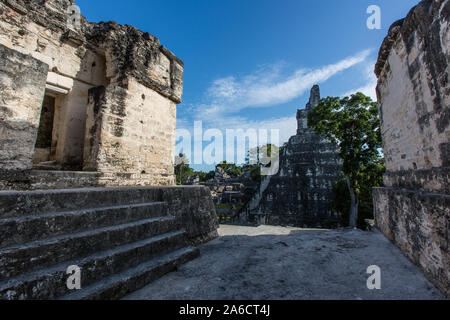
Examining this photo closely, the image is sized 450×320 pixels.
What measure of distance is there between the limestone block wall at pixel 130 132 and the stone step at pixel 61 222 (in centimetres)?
163

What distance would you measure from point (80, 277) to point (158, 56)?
217 inches

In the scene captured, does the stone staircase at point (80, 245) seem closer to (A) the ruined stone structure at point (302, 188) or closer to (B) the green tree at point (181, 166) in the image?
(A) the ruined stone structure at point (302, 188)

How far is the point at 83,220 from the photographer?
239cm

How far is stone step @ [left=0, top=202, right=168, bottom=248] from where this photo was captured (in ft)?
6.09

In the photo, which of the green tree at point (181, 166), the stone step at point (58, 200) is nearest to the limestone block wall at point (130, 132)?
the stone step at point (58, 200)

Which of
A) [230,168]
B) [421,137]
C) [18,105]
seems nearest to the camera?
[18,105]

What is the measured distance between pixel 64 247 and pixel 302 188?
2071 centimetres

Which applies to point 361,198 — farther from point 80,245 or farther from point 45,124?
point 45,124

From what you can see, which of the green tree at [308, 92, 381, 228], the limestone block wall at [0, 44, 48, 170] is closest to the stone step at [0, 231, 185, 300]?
the limestone block wall at [0, 44, 48, 170]

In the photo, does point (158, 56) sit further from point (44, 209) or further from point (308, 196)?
point (308, 196)

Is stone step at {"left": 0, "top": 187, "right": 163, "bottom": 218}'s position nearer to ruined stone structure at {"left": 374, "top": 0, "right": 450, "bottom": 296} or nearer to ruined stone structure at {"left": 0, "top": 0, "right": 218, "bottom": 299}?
ruined stone structure at {"left": 0, "top": 0, "right": 218, "bottom": 299}

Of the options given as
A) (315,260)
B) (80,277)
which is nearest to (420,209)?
(315,260)

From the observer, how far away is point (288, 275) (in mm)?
2721

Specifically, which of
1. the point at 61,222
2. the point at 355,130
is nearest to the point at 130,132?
the point at 61,222
